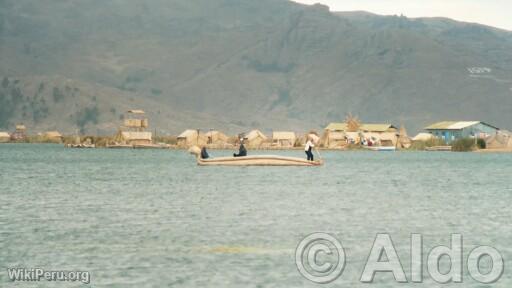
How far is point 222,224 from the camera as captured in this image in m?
42.8

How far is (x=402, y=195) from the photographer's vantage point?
63.7 m

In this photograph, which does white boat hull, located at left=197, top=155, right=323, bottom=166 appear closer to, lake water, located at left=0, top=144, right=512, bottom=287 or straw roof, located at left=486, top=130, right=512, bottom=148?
lake water, located at left=0, top=144, right=512, bottom=287

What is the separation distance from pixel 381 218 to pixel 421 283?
1788 cm

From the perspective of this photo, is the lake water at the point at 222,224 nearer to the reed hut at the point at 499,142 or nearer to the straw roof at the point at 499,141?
the reed hut at the point at 499,142

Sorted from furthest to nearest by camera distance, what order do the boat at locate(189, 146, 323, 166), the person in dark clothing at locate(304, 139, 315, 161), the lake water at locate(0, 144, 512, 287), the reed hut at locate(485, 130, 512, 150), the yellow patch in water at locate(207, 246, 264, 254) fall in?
1. the reed hut at locate(485, 130, 512, 150)
2. the boat at locate(189, 146, 323, 166)
3. the person in dark clothing at locate(304, 139, 315, 161)
4. the yellow patch in water at locate(207, 246, 264, 254)
5. the lake water at locate(0, 144, 512, 287)

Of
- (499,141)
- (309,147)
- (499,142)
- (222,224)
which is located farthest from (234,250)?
(499,141)

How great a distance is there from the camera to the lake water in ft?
98.6

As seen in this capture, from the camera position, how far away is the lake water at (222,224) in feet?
98.6

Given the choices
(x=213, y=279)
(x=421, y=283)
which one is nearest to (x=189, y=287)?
(x=213, y=279)

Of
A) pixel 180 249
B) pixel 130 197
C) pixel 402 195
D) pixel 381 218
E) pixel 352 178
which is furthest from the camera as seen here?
pixel 352 178

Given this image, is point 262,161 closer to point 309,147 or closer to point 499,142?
point 309,147

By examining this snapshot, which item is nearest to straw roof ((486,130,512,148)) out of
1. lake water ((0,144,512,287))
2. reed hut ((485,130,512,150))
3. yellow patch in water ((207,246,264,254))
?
reed hut ((485,130,512,150))

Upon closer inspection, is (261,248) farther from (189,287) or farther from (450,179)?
(450,179)

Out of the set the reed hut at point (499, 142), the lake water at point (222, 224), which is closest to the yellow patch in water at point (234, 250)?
the lake water at point (222, 224)
